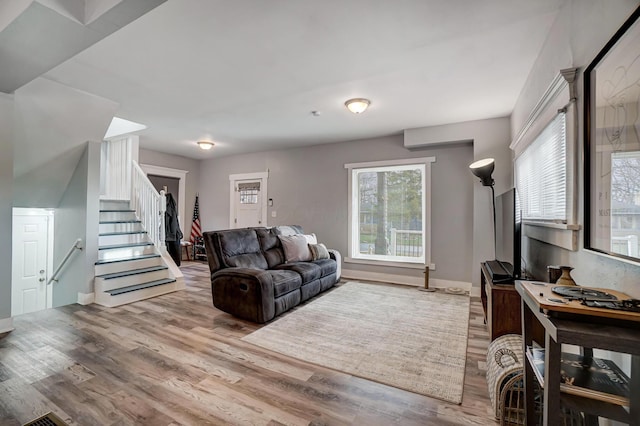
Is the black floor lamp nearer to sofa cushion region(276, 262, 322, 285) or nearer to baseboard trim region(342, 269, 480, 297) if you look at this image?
baseboard trim region(342, 269, 480, 297)

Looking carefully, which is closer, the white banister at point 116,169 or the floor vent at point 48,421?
the floor vent at point 48,421

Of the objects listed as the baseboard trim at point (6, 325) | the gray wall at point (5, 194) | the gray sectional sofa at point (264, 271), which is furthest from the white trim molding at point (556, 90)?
the baseboard trim at point (6, 325)

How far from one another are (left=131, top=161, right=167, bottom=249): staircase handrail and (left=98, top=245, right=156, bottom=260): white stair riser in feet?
0.51

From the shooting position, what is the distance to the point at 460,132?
171 inches

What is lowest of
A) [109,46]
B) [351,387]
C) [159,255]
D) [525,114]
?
[351,387]

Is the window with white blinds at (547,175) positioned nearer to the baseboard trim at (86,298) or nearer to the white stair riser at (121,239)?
the baseboard trim at (86,298)

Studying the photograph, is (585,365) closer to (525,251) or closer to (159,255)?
(525,251)

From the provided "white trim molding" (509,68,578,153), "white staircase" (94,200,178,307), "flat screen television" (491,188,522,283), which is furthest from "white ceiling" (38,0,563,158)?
"white staircase" (94,200,178,307)

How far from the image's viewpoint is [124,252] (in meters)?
4.43

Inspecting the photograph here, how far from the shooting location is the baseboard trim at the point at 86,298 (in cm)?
376

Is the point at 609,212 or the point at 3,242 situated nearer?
the point at 609,212

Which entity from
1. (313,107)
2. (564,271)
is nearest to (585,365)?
(564,271)

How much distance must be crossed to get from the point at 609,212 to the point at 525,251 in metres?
1.89

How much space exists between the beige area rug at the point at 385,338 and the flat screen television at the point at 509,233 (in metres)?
0.76
